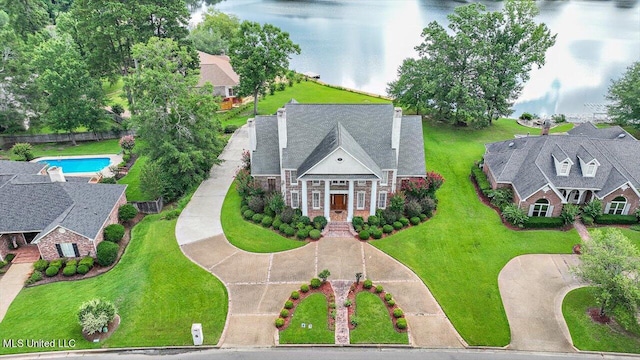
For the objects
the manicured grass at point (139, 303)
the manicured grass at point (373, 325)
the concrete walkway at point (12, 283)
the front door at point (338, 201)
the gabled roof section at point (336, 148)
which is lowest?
the concrete walkway at point (12, 283)

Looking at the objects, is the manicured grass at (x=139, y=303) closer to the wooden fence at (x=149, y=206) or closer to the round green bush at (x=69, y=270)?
the round green bush at (x=69, y=270)

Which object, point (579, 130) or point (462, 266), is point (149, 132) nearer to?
point (462, 266)

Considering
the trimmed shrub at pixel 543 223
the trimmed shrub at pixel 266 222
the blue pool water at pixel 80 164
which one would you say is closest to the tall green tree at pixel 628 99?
the trimmed shrub at pixel 543 223

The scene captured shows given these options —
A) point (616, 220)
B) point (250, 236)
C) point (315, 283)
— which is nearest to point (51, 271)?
point (250, 236)

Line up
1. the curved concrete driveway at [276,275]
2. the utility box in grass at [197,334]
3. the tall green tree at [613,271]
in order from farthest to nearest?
1. the curved concrete driveway at [276,275]
2. the utility box in grass at [197,334]
3. the tall green tree at [613,271]
